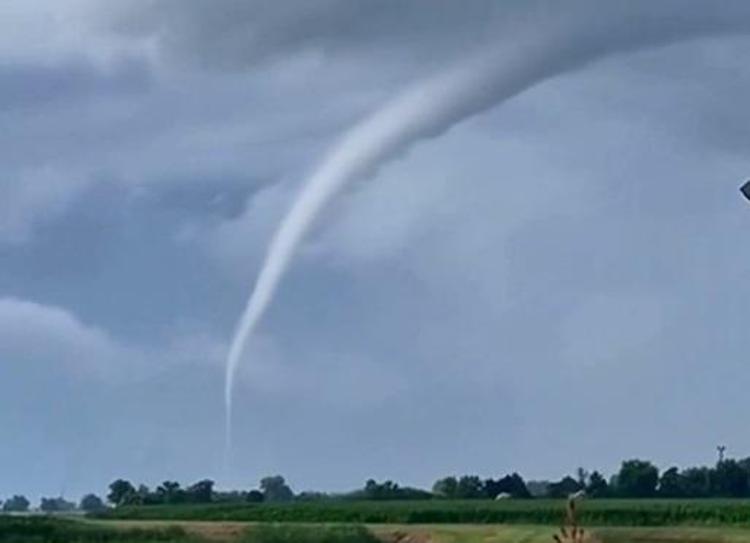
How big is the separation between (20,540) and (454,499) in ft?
132

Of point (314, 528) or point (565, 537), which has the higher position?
point (314, 528)

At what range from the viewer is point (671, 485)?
95.0 metres

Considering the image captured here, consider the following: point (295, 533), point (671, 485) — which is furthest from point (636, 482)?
point (295, 533)

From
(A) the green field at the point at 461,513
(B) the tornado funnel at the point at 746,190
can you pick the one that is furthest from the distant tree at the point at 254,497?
(B) the tornado funnel at the point at 746,190

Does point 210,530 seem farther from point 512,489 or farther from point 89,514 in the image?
point 512,489

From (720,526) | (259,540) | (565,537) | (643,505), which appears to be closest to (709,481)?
(643,505)

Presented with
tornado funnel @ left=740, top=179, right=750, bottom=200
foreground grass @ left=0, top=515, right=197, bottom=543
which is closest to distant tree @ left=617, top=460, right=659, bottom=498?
foreground grass @ left=0, top=515, right=197, bottom=543

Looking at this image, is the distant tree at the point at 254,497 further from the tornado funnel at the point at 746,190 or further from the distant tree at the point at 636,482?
the tornado funnel at the point at 746,190

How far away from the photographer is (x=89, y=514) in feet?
262

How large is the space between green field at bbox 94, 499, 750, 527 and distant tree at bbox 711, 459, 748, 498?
17361 mm

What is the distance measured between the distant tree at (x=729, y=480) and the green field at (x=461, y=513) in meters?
17.4

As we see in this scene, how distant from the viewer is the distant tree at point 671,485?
94.2 metres

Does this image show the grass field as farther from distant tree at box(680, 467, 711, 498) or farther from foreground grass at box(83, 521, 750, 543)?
distant tree at box(680, 467, 711, 498)

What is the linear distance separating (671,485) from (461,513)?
23.3 meters
